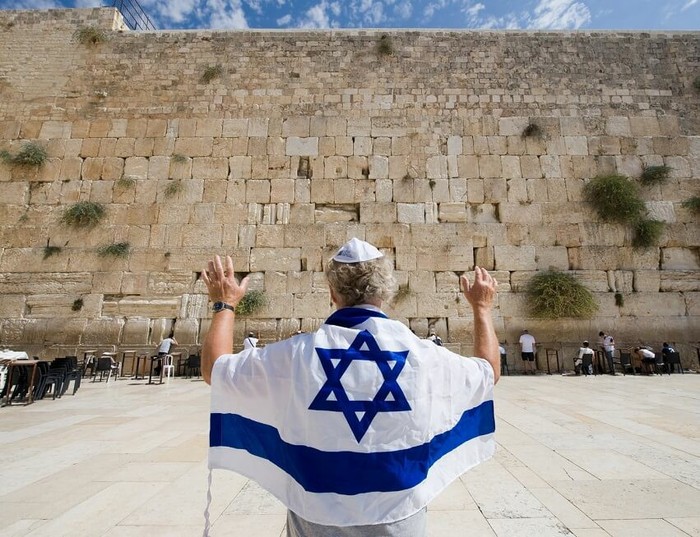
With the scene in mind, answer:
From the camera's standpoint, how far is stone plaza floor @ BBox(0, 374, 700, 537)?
7.31 ft

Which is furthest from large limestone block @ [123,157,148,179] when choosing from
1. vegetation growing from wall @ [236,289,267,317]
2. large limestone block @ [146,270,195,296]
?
vegetation growing from wall @ [236,289,267,317]

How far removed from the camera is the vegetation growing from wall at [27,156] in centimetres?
1061

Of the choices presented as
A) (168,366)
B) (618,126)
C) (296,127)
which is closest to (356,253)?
(168,366)

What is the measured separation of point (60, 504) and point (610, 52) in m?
14.5

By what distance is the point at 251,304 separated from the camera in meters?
9.62

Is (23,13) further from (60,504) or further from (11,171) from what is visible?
(60,504)

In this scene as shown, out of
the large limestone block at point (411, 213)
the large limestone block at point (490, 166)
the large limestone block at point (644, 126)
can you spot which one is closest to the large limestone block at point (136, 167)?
the large limestone block at point (411, 213)

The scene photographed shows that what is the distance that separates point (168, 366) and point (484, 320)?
27.6 feet

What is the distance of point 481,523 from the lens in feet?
7.44

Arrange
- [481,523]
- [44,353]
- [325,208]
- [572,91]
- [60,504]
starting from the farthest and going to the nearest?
[572,91] < [325,208] < [44,353] < [60,504] < [481,523]

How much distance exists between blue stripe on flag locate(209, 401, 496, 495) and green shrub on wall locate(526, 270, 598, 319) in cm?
935

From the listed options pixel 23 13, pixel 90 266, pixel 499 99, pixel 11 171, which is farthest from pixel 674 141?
pixel 23 13

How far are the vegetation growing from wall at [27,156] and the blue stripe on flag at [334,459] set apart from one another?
1260 centimetres

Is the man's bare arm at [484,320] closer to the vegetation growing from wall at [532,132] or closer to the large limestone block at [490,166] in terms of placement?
the large limestone block at [490,166]
